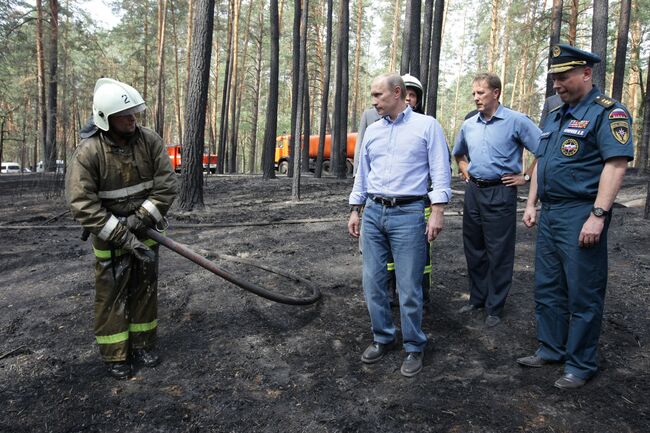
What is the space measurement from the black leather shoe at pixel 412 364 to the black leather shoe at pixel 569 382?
0.89 m

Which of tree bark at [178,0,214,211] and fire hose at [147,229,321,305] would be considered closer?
fire hose at [147,229,321,305]

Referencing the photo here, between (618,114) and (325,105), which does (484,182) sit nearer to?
(618,114)

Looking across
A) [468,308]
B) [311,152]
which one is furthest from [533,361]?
[311,152]

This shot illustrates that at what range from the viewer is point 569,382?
294 centimetres

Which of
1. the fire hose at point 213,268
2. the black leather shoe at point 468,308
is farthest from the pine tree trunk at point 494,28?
the fire hose at point 213,268

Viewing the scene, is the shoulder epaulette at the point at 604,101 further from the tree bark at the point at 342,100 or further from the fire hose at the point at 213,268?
the tree bark at the point at 342,100

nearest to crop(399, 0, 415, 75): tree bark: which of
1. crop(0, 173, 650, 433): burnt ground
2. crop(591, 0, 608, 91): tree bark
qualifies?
crop(591, 0, 608, 91): tree bark

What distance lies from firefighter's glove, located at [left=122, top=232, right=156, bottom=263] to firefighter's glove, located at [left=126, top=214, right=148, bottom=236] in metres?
0.09

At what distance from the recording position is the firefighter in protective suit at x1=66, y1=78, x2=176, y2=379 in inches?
118

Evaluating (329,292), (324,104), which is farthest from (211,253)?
(324,104)

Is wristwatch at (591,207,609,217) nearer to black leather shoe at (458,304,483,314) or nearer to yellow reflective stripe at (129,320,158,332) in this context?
black leather shoe at (458,304,483,314)

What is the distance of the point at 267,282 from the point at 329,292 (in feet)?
2.53

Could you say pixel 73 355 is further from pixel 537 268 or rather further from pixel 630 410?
pixel 630 410

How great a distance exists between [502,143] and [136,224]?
9.97 ft
